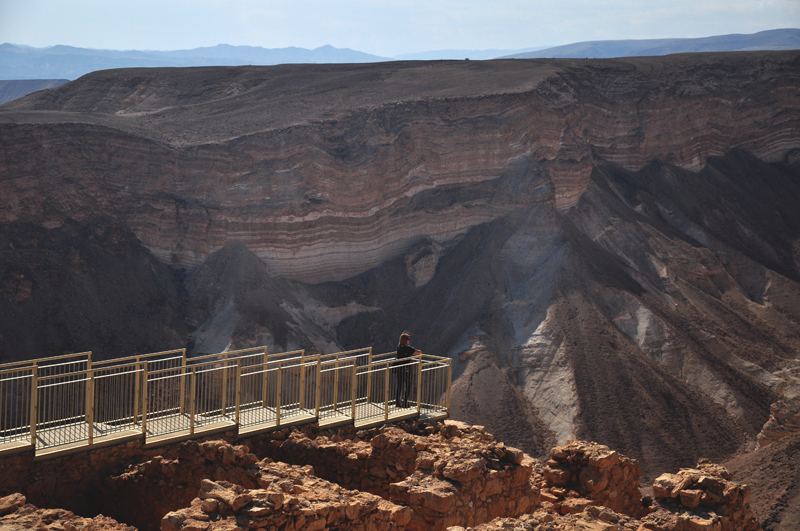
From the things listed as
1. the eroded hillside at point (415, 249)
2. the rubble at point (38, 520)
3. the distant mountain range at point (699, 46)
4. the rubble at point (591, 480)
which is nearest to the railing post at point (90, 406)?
the rubble at point (38, 520)

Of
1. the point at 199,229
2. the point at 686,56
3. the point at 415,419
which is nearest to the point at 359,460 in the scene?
the point at 415,419

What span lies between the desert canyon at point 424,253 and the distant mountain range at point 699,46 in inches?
4306

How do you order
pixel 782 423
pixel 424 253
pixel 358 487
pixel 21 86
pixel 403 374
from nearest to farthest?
pixel 358 487, pixel 403 374, pixel 782 423, pixel 424 253, pixel 21 86

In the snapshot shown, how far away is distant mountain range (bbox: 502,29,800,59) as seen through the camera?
147 m

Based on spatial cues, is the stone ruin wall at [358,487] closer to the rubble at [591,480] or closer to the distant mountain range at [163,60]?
the rubble at [591,480]

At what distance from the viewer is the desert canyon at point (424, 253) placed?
27.6 metres

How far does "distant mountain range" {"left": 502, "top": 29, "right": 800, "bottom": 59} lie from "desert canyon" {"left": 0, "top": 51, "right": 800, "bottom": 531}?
109381 millimetres

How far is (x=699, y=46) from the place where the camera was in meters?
150

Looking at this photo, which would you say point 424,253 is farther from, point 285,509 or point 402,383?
point 285,509

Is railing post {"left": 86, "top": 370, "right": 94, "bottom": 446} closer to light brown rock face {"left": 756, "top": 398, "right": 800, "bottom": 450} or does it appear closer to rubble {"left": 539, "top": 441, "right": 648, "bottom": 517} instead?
rubble {"left": 539, "top": 441, "right": 648, "bottom": 517}

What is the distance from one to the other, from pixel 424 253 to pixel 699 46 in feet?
439

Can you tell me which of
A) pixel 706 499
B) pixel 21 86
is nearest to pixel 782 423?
pixel 706 499

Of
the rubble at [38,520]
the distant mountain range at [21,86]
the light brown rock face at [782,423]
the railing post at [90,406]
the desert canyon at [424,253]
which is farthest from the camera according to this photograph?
the distant mountain range at [21,86]

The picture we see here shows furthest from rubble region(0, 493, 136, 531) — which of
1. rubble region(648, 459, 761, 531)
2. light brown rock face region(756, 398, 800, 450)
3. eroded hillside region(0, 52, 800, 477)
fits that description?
light brown rock face region(756, 398, 800, 450)
